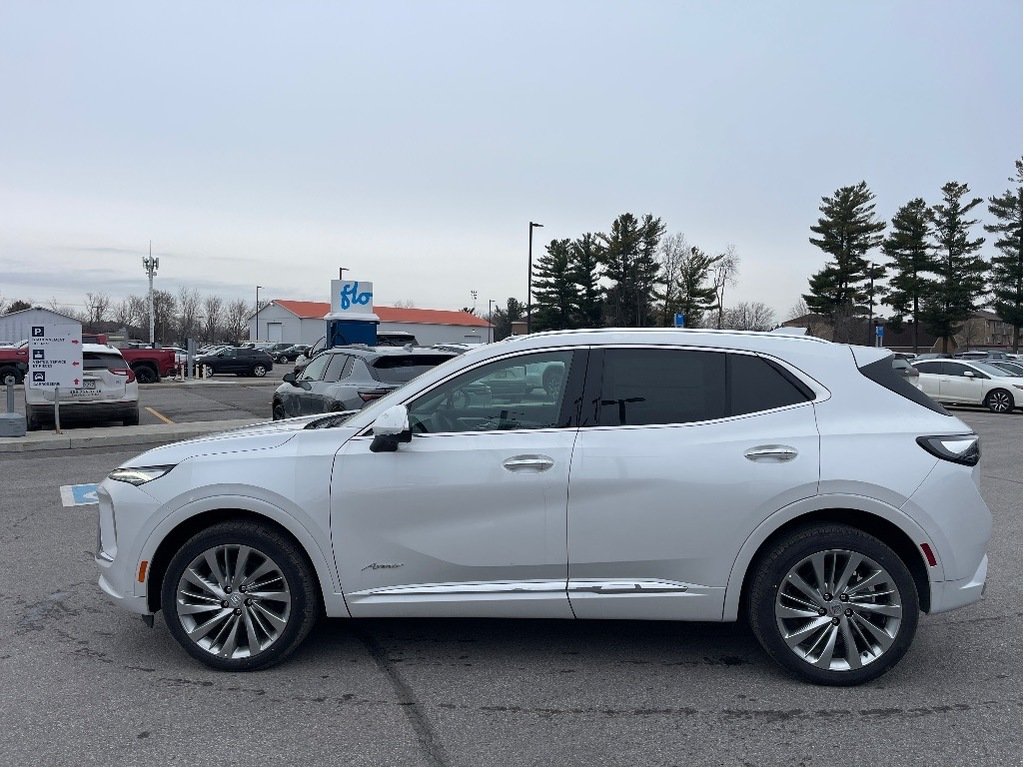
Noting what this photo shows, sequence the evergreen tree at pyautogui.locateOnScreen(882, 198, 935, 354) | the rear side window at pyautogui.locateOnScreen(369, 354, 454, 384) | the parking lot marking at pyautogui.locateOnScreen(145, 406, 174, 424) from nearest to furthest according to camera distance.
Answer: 1. the rear side window at pyautogui.locateOnScreen(369, 354, 454, 384)
2. the parking lot marking at pyautogui.locateOnScreen(145, 406, 174, 424)
3. the evergreen tree at pyautogui.locateOnScreen(882, 198, 935, 354)

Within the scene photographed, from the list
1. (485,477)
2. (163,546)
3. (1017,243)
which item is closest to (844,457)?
(485,477)

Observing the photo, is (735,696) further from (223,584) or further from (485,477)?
(223,584)

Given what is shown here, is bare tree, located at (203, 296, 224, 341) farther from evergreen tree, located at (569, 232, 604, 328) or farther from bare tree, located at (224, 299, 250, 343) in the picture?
evergreen tree, located at (569, 232, 604, 328)

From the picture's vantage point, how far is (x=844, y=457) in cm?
425

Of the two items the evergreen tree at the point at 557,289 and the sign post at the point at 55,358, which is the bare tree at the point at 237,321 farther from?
the sign post at the point at 55,358

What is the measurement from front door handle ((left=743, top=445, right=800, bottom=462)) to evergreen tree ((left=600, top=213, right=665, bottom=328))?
62744 mm

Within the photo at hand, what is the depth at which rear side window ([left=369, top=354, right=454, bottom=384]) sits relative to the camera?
37.6 feet

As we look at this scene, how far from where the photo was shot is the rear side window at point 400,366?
11.4 m

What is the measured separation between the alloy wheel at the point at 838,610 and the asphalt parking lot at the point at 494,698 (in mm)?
192

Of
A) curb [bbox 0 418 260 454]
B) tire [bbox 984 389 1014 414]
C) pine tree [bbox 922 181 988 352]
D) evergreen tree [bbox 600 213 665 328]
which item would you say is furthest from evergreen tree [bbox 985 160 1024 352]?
curb [bbox 0 418 260 454]

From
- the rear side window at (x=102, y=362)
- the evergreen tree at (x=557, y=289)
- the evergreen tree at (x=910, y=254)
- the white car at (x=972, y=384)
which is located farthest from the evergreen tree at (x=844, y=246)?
the rear side window at (x=102, y=362)

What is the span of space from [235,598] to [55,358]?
39.7 ft

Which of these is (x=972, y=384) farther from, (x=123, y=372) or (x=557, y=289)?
(x=557, y=289)

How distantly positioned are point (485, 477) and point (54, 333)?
12692 millimetres
